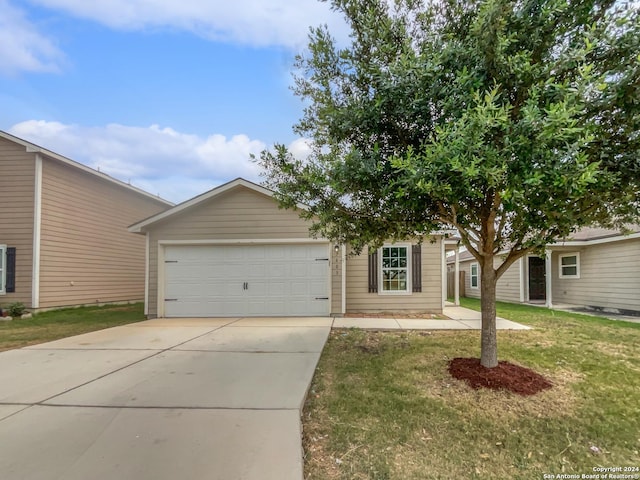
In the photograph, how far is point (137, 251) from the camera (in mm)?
15461

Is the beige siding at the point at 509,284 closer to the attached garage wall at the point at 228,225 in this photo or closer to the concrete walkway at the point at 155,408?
the attached garage wall at the point at 228,225

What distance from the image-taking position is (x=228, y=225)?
404 inches

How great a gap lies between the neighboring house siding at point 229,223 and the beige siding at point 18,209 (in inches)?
151

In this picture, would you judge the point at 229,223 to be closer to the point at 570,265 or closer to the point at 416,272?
the point at 416,272

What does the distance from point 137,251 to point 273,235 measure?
8.43 metres

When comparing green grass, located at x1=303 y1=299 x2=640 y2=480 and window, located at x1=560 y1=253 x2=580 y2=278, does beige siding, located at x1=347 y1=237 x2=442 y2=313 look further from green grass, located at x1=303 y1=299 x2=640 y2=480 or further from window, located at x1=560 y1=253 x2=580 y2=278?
window, located at x1=560 y1=253 x2=580 y2=278

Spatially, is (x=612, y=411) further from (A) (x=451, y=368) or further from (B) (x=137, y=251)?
(B) (x=137, y=251)

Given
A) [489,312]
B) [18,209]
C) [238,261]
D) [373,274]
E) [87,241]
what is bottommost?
[489,312]

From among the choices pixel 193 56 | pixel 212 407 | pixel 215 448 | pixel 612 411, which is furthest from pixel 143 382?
pixel 193 56

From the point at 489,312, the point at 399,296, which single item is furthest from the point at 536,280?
the point at 489,312

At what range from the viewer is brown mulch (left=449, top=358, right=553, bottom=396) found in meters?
4.12

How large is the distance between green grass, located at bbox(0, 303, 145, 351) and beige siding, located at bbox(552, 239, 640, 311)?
46.7 ft

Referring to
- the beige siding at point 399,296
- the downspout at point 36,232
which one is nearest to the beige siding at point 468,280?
the beige siding at point 399,296

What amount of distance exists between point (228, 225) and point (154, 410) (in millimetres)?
7104
